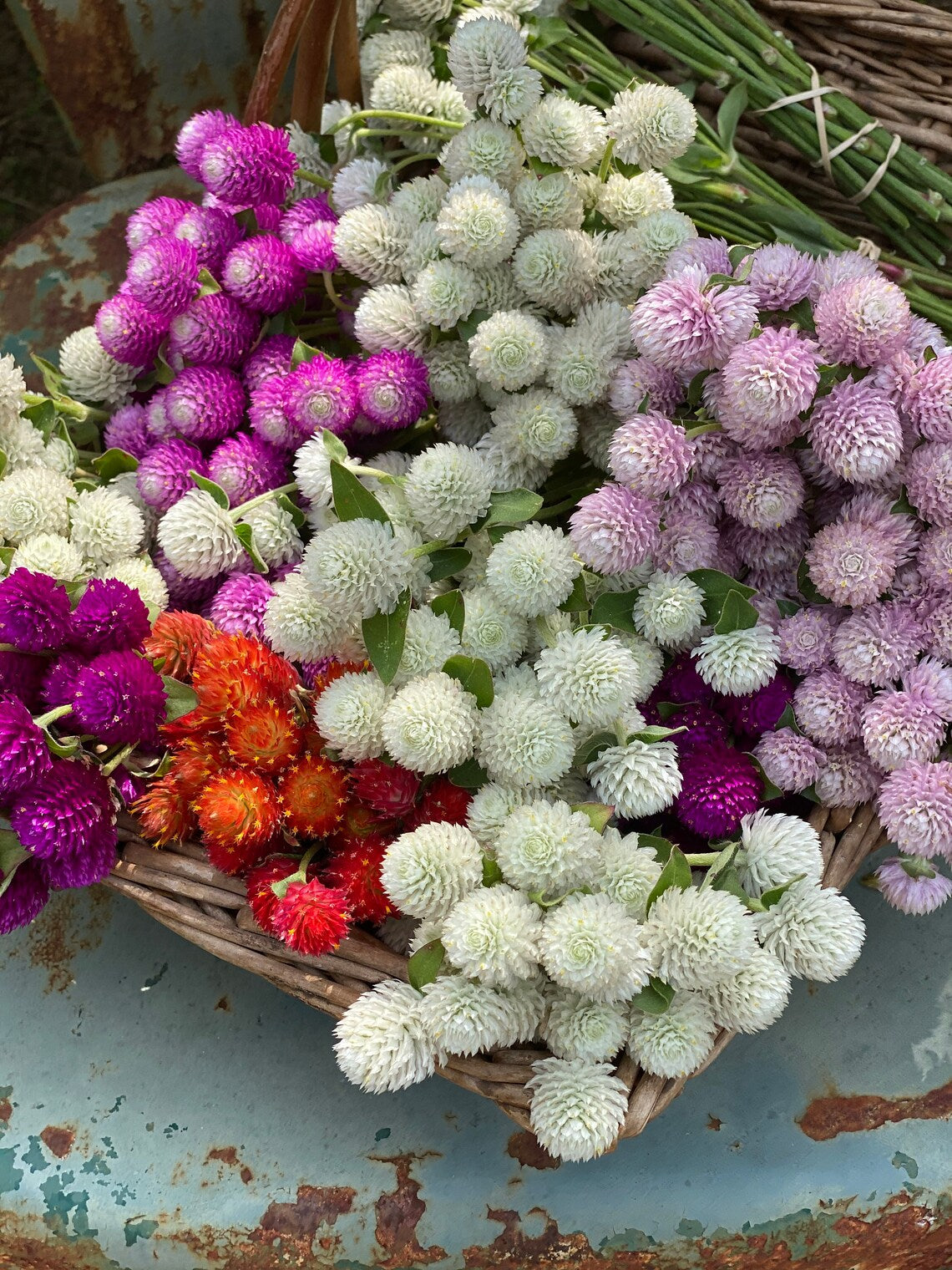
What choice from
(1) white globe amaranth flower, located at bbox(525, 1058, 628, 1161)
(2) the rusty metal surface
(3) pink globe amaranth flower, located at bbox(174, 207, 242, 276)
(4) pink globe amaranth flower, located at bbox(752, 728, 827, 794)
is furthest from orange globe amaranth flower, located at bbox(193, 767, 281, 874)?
(2) the rusty metal surface

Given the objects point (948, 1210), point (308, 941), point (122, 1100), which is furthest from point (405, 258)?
point (948, 1210)

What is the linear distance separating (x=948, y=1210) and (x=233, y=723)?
608mm

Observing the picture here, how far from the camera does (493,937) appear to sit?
1.81 ft

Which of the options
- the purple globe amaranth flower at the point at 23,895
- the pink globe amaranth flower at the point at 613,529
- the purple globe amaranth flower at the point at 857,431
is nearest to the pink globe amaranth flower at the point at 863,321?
the purple globe amaranth flower at the point at 857,431

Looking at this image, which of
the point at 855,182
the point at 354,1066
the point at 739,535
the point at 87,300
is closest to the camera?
the point at 354,1066

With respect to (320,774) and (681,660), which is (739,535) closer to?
(681,660)

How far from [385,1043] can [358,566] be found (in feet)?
0.86

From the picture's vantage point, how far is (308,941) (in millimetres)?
594

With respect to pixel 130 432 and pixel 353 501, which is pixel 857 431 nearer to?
pixel 353 501

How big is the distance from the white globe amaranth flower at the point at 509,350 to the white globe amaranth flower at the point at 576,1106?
43 centimetres

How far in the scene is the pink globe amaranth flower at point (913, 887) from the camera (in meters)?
0.68

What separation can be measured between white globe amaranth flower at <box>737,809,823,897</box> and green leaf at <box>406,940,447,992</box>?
0.64ft

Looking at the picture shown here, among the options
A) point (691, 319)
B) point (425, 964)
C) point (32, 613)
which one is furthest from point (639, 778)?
point (32, 613)

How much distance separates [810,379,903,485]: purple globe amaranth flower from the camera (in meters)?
0.62
